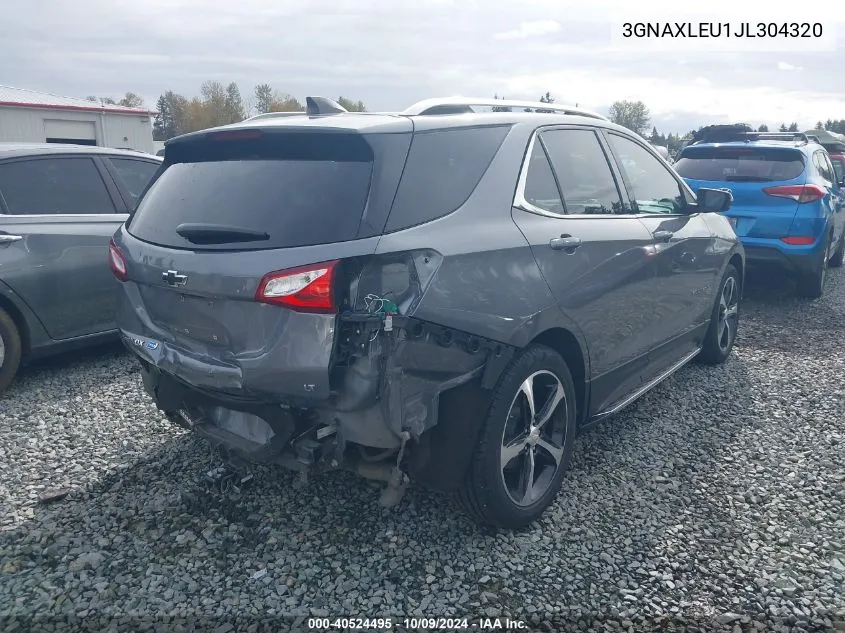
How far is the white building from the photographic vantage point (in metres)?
29.2

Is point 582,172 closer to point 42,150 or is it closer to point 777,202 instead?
point 42,150

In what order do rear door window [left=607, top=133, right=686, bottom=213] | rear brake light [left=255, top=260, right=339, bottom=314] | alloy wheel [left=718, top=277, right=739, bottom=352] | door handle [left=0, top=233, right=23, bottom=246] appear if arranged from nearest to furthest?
rear brake light [left=255, top=260, right=339, bottom=314], rear door window [left=607, top=133, right=686, bottom=213], door handle [left=0, top=233, right=23, bottom=246], alloy wheel [left=718, top=277, right=739, bottom=352]

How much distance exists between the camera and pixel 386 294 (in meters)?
2.53

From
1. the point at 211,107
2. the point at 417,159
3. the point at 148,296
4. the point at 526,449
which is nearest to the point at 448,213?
the point at 417,159

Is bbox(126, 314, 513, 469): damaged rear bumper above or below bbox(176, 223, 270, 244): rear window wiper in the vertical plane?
below

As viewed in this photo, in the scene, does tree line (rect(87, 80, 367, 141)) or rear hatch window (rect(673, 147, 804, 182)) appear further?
tree line (rect(87, 80, 367, 141))

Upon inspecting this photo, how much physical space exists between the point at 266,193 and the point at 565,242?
1.37 meters

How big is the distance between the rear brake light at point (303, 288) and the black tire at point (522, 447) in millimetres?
844

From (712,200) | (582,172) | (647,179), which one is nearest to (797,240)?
(712,200)

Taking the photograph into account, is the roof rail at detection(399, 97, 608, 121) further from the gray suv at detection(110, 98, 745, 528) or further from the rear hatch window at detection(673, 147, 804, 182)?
the rear hatch window at detection(673, 147, 804, 182)

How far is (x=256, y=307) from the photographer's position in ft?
8.52

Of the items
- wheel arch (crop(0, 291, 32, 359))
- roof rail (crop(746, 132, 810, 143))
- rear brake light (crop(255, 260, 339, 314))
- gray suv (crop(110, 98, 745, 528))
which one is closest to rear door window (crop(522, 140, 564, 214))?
gray suv (crop(110, 98, 745, 528))

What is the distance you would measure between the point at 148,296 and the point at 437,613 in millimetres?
1785

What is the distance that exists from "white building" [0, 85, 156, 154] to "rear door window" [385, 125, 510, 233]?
1066 inches
